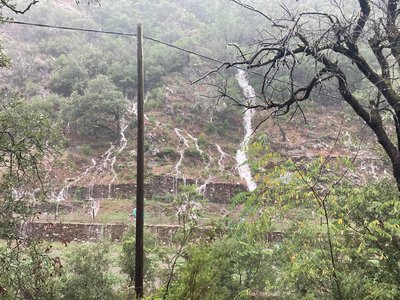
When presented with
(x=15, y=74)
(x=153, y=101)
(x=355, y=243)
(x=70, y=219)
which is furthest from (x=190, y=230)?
(x=15, y=74)

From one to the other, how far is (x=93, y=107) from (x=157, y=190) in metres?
6.80

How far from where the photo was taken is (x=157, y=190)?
70.8 feet

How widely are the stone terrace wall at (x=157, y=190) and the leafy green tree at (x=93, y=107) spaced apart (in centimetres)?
489

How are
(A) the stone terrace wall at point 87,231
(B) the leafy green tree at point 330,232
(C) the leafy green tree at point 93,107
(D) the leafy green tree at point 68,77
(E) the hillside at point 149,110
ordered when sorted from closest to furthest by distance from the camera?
(B) the leafy green tree at point 330,232, (A) the stone terrace wall at point 87,231, (E) the hillside at point 149,110, (C) the leafy green tree at point 93,107, (D) the leafy green tree at point 68,77

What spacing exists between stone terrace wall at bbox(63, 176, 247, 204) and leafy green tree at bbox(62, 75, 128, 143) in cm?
489

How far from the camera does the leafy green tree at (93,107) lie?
23750 mm

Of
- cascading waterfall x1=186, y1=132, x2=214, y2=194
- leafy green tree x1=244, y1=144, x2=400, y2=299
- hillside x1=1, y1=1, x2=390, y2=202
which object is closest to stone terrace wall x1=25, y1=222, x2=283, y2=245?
hillside x1=1, y1=1, x2=390, y2=202

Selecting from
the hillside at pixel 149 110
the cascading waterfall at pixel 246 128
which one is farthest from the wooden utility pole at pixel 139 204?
the cascading waterfall at pixel 246 128

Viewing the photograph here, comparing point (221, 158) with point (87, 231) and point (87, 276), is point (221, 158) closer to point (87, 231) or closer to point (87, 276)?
point (87, 231)

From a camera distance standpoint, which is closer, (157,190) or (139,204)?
(139,204)

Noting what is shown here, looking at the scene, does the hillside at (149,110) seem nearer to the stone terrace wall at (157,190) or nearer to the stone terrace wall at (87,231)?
the stone terrace wall at (157,190)

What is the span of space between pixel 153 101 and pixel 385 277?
26.7m

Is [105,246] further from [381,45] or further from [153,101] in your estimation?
[153,101]

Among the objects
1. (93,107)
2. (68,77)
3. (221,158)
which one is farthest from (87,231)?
(68,77)
